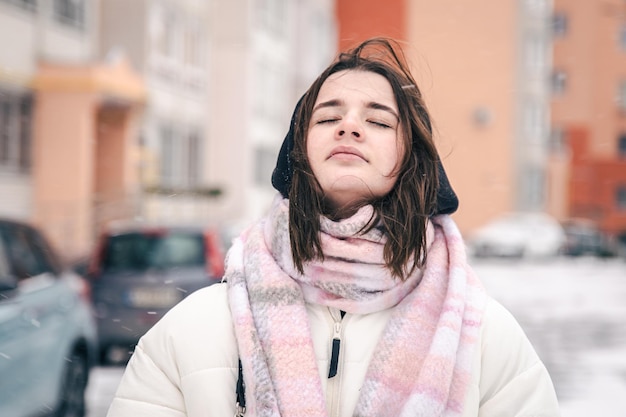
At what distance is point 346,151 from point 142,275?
8.53 metres

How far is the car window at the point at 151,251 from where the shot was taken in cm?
1084

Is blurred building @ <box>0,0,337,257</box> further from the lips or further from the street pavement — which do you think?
the lips

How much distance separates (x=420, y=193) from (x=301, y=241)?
1.06 ft

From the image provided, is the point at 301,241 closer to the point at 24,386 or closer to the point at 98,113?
the point at 24,386

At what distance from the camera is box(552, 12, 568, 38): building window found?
5935cm

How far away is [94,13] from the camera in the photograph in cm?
2461

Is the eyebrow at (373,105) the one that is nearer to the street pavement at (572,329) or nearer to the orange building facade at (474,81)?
the street pavement at (572,329)

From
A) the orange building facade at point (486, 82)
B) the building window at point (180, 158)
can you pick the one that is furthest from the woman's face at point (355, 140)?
the orange building facade at point (486, 82)

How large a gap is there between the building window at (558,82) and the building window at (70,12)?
41544 mm

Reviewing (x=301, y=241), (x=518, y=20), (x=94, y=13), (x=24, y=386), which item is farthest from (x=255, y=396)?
(x=518, y=20)

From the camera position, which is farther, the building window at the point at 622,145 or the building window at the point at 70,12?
the building window at the point at 622,145

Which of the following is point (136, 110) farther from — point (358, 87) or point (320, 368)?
point (320, 368)

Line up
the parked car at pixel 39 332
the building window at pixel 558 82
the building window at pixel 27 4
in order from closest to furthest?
the parked car at pixel 39 332, the building window at pixel 27 4, the building window at pixel 558 82

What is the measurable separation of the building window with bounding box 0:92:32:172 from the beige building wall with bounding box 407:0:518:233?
27.1 meters
